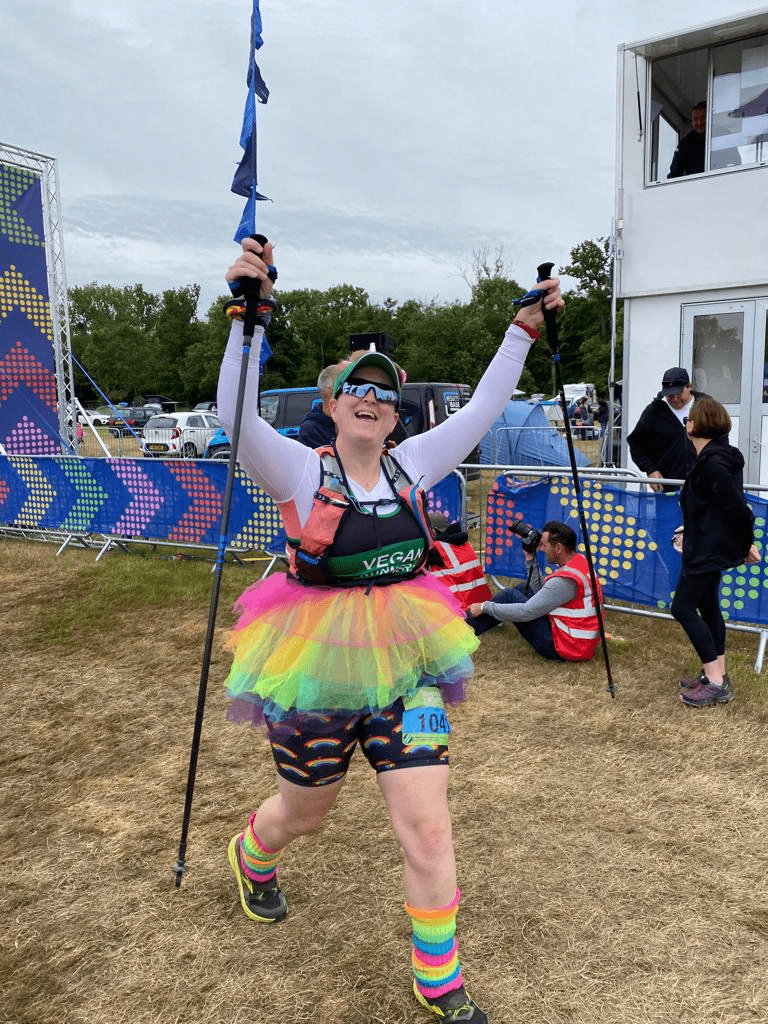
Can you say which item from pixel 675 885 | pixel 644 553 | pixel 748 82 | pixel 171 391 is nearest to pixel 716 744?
pixel 675 885

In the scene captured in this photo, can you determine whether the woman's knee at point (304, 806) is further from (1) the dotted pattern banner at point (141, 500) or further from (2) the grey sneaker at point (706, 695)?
(1) the dotted pattern banner at point (141, 500)

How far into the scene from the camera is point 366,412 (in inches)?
90.9

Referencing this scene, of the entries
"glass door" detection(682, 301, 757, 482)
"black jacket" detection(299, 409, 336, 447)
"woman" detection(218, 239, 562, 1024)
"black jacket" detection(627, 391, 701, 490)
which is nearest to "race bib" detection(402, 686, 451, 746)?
"woman" detection(218, 239, 562, 1024)

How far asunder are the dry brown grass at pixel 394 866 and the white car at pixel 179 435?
1971 cm

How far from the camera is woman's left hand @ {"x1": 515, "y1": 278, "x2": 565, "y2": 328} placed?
264 cm

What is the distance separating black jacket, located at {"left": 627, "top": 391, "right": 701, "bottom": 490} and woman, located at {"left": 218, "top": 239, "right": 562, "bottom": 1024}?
4.56 meters

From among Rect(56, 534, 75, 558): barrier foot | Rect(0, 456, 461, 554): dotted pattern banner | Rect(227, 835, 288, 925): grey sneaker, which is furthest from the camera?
Rect(56, 534, 75, 558): barrier foot

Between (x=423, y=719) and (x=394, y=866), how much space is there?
1231 mm

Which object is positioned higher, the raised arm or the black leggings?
the raised arm

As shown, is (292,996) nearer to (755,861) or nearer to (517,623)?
(755,861)

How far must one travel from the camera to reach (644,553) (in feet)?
19.7

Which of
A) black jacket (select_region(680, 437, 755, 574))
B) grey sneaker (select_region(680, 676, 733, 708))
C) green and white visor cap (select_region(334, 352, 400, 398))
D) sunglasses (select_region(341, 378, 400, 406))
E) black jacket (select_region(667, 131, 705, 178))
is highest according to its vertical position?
black jacket (select_region(667, 131, 705, 178))

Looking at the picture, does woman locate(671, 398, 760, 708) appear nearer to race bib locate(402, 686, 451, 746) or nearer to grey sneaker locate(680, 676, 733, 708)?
grey sneaker locate(680, 676, 733, 708)

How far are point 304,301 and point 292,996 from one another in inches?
2275
